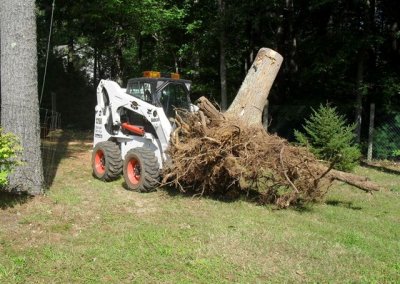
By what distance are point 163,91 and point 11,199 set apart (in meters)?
3.51

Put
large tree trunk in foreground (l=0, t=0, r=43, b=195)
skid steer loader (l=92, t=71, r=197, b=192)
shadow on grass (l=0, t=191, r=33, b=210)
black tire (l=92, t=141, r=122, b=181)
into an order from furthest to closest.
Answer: black tire (l=92, t=141, r=122, b=181)
skid steer loader (l=92, t=71, r=197, b=192)
large tree trunk in foreground (l=0, t=0, r=43, b=195)
shadow on grass (l=0, t=191, r=33, b=210)

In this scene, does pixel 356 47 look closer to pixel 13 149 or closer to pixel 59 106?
pixel 13 149

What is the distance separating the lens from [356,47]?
14414mm

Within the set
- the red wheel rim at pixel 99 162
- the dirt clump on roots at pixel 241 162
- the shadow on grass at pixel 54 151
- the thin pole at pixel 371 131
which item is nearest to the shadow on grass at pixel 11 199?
the shadow on grass at pixel 54 151

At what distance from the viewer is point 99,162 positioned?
396 inches

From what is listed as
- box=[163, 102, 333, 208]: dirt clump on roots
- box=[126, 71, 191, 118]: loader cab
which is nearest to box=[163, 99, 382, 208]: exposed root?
box=[163, 102, 333, 208]: dirt clump on roots

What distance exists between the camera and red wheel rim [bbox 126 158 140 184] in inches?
347

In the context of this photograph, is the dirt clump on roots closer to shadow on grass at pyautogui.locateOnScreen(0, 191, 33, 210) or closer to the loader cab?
the loader cab

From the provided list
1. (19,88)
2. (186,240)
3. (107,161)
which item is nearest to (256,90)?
(107,161)

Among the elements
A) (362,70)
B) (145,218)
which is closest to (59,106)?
(362,70)

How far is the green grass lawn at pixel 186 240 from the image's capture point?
4.94m

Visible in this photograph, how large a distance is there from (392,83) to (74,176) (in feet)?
34.5

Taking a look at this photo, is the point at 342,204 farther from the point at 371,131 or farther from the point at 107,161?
the point at 371,131

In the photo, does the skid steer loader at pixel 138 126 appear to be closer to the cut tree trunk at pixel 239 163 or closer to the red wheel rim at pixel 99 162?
the red wheel rim at pixel 99 162
